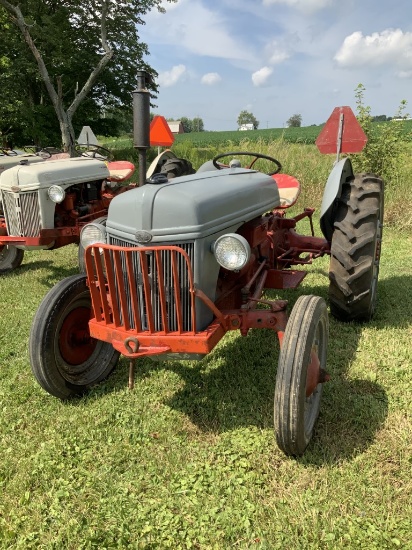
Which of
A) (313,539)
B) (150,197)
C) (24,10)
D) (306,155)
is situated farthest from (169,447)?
(24,10)

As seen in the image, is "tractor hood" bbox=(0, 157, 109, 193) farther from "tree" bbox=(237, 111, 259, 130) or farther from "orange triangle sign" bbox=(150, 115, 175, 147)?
"tree" bbox=(237, 111, 259, 130)

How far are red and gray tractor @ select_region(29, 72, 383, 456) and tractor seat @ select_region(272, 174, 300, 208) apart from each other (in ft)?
5.00

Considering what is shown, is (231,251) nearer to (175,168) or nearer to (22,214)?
(175,168)

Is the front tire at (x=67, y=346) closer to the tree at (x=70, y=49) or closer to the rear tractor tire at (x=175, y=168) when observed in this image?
the rear tractor tire at (x=175, y=168)

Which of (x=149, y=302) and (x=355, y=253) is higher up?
(x=149, y=302)

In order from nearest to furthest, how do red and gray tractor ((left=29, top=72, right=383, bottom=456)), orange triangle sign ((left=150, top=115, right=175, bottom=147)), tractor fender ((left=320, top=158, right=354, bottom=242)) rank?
red and gray tractor ((left=29, top=72, right=383, bottom=456)) → tractor fender ((left=320, top=158, right=354, bottom=242)) → orange triangle sign ((left=150, top=115, right=175, bottom=147))

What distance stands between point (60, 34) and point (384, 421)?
59.9ft

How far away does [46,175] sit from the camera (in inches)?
185

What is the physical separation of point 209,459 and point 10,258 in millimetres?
4494

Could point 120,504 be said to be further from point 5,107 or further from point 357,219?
point 5,107

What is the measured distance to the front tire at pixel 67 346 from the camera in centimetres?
255

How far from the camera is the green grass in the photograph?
180cm

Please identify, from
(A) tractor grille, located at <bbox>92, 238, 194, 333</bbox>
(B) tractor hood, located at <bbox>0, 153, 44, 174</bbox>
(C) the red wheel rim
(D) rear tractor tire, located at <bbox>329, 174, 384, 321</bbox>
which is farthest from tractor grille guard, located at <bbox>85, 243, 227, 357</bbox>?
(B) tractor hood, located at <bbox>0, 153, 44, 174</bbox>

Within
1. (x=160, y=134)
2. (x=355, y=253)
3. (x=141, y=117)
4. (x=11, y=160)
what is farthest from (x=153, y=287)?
(x=160, y=134)
